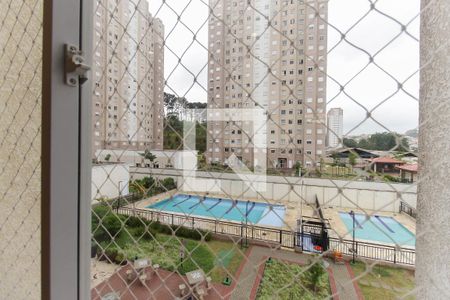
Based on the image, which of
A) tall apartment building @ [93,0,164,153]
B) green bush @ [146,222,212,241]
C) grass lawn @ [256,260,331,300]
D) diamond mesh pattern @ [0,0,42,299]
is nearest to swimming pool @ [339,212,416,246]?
grass lawn @ [256,260,331,300]

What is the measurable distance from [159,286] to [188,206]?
0.16m

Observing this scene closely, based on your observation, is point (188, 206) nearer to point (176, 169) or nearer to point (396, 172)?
point (176, 169)

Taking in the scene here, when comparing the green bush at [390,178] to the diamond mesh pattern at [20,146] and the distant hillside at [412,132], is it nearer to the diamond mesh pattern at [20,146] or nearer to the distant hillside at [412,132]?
the distant hillside at [412,132]

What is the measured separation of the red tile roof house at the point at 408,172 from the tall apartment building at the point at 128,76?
38 centimetres

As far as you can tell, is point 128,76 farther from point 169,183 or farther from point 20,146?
point 20,146

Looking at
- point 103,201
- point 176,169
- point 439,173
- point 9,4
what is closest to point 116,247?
point 103,201

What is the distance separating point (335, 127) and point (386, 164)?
0.23 ft

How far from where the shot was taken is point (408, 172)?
256 millimetres

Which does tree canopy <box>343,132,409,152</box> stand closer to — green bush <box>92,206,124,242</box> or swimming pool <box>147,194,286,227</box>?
swimming pool <box>147,194,286,227</box>

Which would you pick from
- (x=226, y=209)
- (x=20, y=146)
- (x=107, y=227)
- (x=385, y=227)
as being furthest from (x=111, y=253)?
(x=385, y=227)

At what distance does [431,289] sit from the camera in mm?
225

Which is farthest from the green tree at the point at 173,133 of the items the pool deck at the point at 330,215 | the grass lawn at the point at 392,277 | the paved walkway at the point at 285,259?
the grass lawn at the point at 392,277

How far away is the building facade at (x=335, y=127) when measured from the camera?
279mm

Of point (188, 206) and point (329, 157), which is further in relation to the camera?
point (188, 206)
